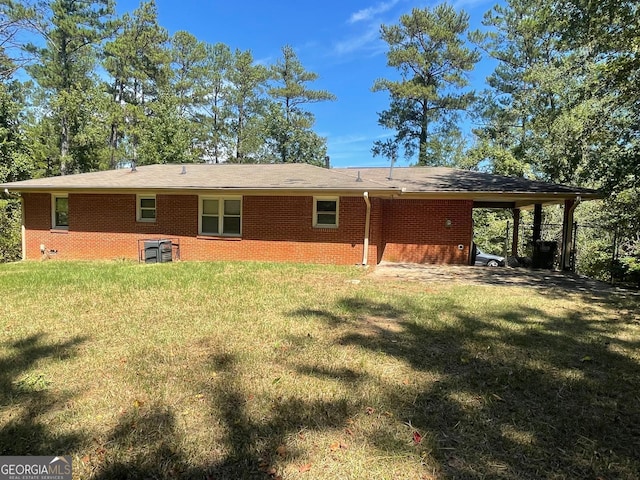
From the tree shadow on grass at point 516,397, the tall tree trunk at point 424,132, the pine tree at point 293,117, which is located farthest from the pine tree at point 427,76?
the tree shadow on grass at point 516,397

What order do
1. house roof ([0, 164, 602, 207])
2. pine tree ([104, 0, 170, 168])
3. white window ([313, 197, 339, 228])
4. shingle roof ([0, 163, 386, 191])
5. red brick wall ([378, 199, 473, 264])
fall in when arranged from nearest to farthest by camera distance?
house roof ([0, 164, 602, 207])
shingle roof ([0, 163, 386, 191])
white window ([313, 197, 339, 228])
red brick wall ([378, 199, 473, 264])
pine tree ([104, 0, 170, 168])

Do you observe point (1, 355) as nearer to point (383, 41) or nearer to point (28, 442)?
point (28, 442)

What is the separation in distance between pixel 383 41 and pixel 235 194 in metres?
19.8

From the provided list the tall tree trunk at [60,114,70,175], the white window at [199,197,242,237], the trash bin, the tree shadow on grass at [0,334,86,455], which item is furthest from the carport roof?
the tall tree trunk at [60,114,70,175]

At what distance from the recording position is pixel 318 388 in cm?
326

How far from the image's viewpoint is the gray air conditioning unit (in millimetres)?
11344

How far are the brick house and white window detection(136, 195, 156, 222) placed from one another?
1.3 inches

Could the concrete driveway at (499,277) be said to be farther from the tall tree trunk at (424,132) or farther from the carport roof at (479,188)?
the tall tree trunk at (424,132)

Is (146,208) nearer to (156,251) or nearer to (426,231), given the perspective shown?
(156,251)

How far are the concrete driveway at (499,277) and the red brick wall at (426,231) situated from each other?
738mm

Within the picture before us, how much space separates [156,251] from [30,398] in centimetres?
893

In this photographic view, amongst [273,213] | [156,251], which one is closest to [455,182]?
[273,213]

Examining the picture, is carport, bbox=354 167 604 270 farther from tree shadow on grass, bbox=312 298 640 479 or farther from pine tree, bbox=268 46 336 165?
pine tree, bbox=268 46 336 165

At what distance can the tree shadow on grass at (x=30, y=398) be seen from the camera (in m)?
Result: 2.44
